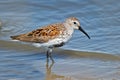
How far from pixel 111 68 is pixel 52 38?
A: 4.53ft

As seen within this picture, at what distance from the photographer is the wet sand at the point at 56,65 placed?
27.7 ft

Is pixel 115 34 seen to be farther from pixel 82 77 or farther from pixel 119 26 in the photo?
pixel 82 77

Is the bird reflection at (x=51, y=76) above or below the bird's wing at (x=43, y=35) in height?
below

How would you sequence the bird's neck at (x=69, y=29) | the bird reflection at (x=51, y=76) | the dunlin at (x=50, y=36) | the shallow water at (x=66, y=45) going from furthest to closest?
the bird's neck at (x=69, y=29) → the dunlin at (x=50, y=36) → the shallow water at (x=66, y=45) → the bird reflection at (x=51, y=76)

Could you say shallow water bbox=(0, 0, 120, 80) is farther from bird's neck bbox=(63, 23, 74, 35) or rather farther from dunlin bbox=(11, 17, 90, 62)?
bird's neck bbox=(63, 23, 74, 35)

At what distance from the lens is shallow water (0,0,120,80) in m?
8.62

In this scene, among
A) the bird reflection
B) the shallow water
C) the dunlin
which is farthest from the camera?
the dunlin


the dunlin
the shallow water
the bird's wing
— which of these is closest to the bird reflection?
the shallow water

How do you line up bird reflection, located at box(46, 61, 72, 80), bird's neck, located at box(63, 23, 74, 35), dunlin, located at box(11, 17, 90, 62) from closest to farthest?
bird reflection, located at box(46, 61, 72, 80) → dunlin, located at box(11, 17, 90, 62) → bird's neck, located at box(63, 23, 74, 35)

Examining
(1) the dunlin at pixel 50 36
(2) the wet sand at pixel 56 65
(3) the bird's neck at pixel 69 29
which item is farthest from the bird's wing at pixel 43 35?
(2) the wet sand at pixel 56 65

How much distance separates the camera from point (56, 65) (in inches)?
357

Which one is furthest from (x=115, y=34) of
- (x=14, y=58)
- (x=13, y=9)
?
(x=13, y=9)

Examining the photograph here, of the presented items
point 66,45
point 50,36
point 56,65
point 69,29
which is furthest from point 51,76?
point 66,45

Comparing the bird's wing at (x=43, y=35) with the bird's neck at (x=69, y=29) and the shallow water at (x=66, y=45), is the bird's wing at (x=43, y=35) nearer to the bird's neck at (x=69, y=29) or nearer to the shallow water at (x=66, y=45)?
the bird's neck at (x=69, y=29)
